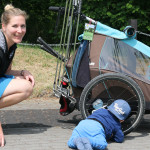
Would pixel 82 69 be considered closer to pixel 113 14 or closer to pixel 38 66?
pixel 38 66

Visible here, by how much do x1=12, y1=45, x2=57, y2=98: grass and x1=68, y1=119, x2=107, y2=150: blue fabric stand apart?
102 inches

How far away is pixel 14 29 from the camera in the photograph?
13.1 feet

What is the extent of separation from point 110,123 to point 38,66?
4.14 metres

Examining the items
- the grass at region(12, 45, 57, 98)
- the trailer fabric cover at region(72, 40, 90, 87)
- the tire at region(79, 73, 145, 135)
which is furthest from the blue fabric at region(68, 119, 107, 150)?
the grass at region(12, 45, 57, 98)

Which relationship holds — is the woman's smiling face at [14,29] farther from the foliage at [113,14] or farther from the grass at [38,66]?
the foliage at [113,14]

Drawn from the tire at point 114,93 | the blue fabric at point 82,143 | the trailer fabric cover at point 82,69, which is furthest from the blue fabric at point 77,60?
the blue fabric at point 82,143

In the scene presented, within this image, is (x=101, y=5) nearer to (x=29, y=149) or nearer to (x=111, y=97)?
(x=111, y=97)

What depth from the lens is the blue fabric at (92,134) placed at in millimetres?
3580

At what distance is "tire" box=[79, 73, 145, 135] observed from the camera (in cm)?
414

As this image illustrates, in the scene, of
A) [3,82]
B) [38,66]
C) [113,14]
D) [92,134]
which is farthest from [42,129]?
[113,14]

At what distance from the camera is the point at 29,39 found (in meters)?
12.5

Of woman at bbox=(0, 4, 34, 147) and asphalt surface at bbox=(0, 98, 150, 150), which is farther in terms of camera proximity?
woman at bbox=(0, 4, 34, 147)

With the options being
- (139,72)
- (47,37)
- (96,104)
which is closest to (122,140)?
(96,104)

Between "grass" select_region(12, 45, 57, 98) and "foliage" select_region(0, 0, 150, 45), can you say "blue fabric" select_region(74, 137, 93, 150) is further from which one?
"foliage" select_region(0, 0, 150, 45)
